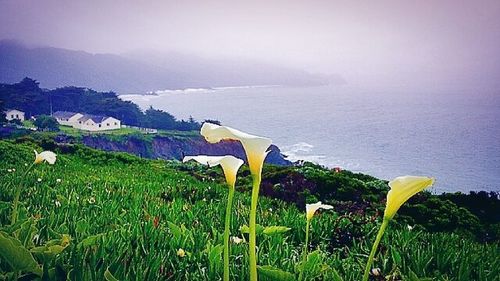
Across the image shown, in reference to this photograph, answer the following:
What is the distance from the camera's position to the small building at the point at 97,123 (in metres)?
6.32

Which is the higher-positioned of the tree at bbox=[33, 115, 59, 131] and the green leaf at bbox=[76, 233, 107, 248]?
the green leaf at bbox=[76, 233, 107, 248]

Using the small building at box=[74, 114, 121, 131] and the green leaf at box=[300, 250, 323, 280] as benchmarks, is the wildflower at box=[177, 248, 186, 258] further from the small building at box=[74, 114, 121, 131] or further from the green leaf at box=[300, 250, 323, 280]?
the small building at box=[74, 114, 121, 131]

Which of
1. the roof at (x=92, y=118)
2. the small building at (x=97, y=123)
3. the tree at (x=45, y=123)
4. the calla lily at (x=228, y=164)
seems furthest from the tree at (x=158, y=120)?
the calla lily at (x=228, y=164)

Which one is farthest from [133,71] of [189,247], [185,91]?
[189,247]

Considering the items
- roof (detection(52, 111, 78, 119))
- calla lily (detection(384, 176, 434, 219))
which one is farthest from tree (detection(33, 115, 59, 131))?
calla lily (detection(384, 176, 434, 219))

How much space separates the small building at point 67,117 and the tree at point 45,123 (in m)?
0.18

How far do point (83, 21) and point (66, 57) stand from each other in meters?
1.00

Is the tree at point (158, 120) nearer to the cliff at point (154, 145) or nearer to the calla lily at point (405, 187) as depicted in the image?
the cliff at point (154, 145)

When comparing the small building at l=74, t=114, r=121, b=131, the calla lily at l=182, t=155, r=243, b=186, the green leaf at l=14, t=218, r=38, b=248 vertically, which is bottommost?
the small building at l=74, t=114, r=121, b=131

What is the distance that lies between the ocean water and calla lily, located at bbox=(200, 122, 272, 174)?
326cm

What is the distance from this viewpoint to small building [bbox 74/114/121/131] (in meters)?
6.32

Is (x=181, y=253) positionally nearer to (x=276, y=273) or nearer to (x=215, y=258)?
(x=215, y=258)

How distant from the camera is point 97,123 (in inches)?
257

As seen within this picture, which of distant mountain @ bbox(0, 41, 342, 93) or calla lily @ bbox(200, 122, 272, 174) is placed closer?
calla lily @ bbox(200, 122, 272, 174)
